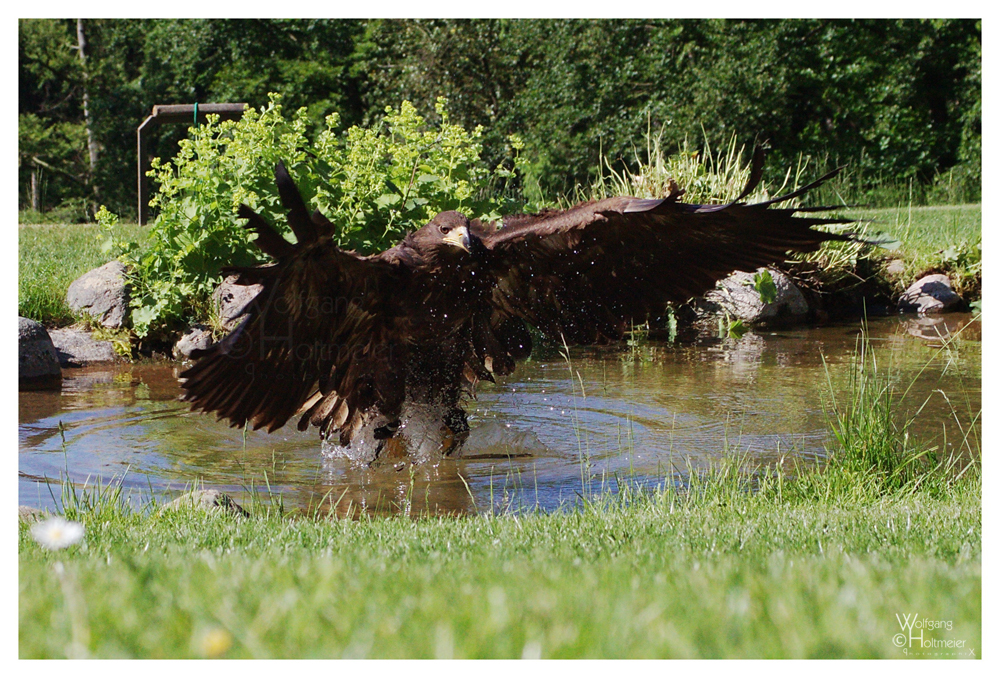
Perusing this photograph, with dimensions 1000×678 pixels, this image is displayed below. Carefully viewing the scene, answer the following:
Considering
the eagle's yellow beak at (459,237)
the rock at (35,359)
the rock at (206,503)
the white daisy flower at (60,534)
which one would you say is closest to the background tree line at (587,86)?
the rock at (35,359)

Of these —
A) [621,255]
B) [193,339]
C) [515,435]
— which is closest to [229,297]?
[193,339]

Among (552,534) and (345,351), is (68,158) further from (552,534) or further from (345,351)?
(552,534)

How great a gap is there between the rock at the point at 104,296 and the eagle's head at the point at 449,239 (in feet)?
16.4

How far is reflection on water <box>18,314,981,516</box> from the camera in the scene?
5328 mm

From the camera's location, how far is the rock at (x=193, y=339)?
861cm

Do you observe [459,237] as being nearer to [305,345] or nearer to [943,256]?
[305,345]

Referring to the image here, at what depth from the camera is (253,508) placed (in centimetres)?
446

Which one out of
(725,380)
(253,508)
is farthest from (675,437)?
(253,508)

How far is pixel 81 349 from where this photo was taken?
8812mm

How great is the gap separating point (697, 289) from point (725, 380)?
115 inches

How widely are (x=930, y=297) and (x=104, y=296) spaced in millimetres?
9425

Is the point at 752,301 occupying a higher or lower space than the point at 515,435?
higher

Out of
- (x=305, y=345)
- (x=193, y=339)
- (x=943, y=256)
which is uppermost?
(x=943, y=256)
